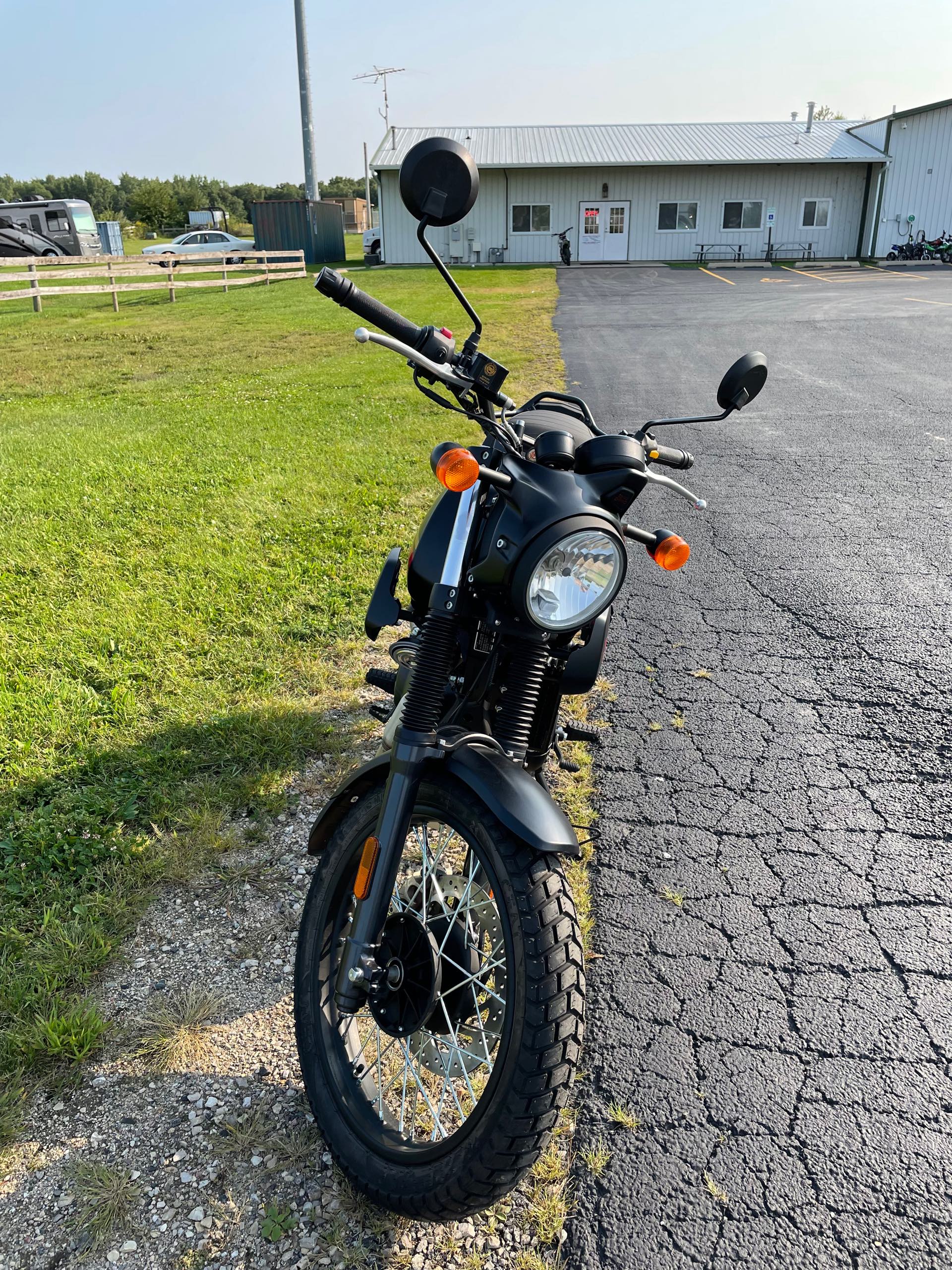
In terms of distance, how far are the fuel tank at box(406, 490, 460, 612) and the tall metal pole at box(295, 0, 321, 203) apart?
41.6m

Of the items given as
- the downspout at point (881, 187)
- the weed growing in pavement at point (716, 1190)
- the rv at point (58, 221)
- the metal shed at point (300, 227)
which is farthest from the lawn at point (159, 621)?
the downspout at point (881, 187)

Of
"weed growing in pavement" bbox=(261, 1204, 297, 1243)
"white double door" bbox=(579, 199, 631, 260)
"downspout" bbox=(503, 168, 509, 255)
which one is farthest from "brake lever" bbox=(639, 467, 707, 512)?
"white double door" bbox=(579, 199, 631, 260)

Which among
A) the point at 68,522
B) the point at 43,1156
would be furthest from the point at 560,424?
the point at 68,522

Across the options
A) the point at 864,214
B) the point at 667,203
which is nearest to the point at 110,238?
the point at 667,203

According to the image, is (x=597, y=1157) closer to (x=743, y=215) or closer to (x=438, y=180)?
(x=438, y=180)

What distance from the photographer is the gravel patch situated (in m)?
1.86

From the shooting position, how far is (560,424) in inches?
108

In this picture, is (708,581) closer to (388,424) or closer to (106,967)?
(106,967)

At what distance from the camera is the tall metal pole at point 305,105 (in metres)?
39.6

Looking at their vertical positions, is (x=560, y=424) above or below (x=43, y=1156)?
above

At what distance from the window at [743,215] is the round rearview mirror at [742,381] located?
130 ft

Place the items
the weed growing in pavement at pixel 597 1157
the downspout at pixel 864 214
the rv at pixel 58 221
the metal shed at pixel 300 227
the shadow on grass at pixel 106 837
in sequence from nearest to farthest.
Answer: the weed growing in pavement at pixel 597 1157, the shadow on grass at pixel 106 837, the rv at pixel 58 221, the downspout at pixel 864 214, the metal shed at pixel 300 227

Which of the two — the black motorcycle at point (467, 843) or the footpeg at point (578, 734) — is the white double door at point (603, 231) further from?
the black motorcycle at point (467, 843)

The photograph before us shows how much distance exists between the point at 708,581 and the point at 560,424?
115 inches
